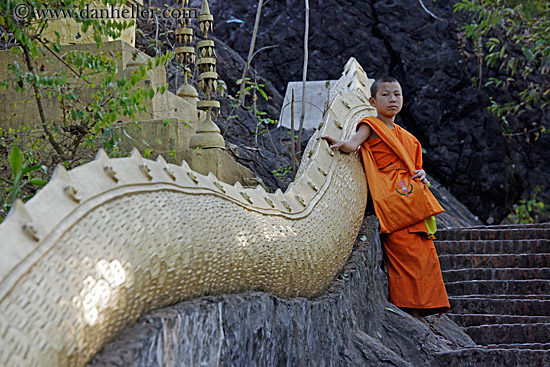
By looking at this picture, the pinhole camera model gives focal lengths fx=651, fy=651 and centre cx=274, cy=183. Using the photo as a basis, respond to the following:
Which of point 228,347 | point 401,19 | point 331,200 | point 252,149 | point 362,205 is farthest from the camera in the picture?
point 401,19

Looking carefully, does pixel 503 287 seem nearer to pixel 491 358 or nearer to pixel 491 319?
pixel 491 319

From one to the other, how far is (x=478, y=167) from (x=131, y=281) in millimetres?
11539

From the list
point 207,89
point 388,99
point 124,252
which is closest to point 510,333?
point 388,99

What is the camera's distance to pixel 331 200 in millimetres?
3656

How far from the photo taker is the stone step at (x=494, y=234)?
6469 millimetres

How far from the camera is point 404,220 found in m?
4.28

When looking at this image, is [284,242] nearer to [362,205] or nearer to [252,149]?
[362,205]

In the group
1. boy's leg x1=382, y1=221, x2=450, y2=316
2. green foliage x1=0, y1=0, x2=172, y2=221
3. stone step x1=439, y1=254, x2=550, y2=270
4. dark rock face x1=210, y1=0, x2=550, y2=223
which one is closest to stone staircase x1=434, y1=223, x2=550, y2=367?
stone step x1=439, y1=254, x2=550, y2=270

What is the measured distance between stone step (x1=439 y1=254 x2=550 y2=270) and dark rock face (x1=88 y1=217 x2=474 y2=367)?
1190 millimetres

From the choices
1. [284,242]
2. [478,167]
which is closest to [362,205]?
[284,242]

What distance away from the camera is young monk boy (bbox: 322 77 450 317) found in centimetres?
426

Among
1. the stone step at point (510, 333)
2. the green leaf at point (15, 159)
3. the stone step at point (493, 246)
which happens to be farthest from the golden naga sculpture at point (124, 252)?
the stone step at point (493, 246)

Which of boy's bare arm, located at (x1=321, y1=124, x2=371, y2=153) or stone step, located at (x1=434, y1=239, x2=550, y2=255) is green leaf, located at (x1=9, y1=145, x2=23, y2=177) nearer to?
boy's bare arm, located at (x1=321, y1=124, x2=371, y2=153)

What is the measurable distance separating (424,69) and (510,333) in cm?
880
